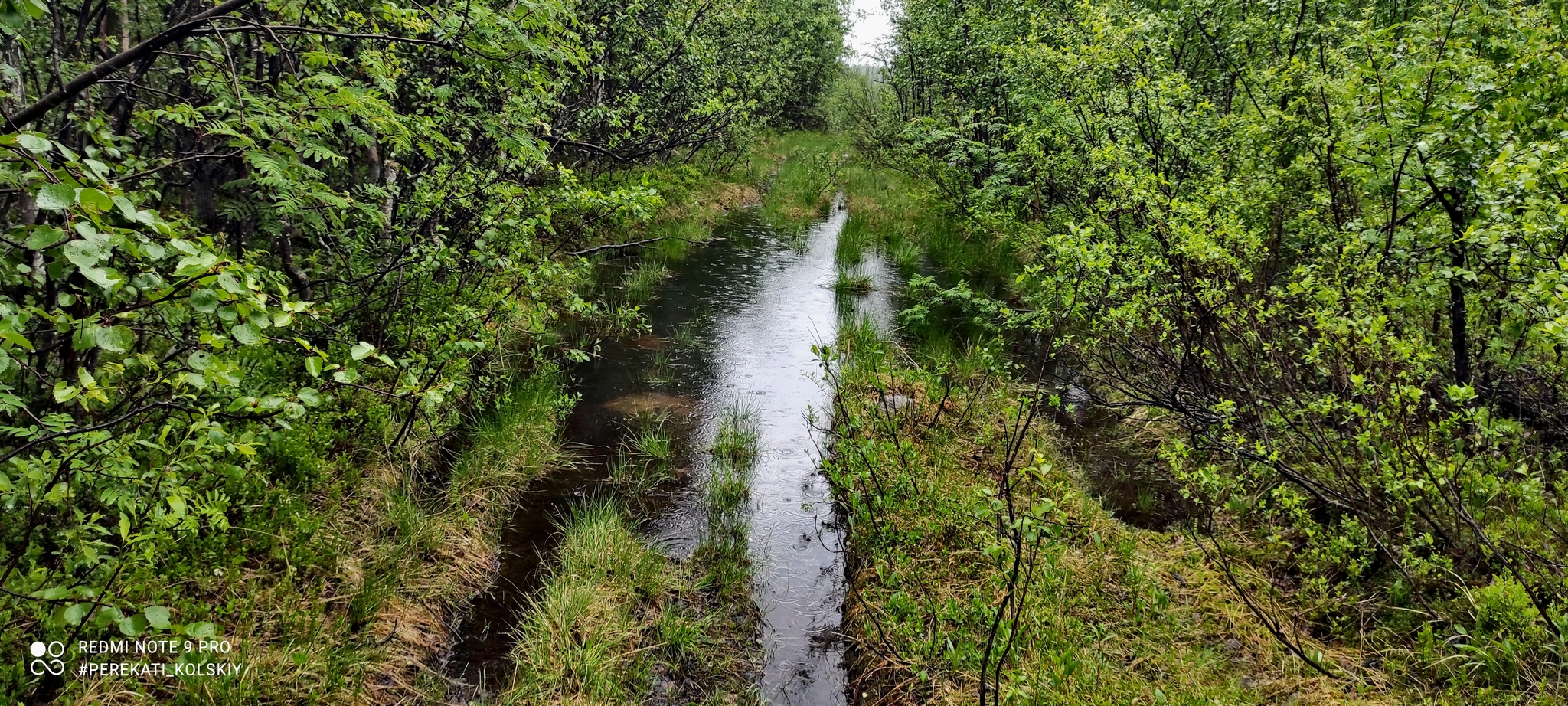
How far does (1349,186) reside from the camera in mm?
6141

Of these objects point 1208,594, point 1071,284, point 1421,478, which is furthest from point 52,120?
point 1421,478

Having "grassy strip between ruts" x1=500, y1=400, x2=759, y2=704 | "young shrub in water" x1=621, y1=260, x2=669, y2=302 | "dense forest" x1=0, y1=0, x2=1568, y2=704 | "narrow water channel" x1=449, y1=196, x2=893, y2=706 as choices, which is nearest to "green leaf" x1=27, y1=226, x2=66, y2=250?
"dense forest" x1=0, y1=0, x2=1568, y2=704

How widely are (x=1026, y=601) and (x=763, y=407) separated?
442 cm

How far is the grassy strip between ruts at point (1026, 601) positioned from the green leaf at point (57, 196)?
353 cm

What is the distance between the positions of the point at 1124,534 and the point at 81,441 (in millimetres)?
6414

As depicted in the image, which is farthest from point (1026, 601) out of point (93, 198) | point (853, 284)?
point (853, 284)

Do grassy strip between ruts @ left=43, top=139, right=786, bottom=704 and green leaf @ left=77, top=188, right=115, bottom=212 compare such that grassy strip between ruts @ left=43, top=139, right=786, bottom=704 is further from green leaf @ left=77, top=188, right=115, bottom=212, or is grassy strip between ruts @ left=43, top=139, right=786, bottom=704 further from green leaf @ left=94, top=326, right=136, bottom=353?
green leaf @ left=77, top=188, right=115, bottom=212

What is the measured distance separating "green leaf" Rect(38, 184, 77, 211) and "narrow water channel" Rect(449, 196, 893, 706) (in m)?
3.50

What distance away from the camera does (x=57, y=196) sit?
1749mm

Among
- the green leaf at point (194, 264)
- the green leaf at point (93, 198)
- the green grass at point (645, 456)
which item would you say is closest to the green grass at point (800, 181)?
the green grass at point (645, 456)

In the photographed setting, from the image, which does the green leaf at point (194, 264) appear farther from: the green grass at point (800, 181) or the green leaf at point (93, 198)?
the green grass at point (800, 181)

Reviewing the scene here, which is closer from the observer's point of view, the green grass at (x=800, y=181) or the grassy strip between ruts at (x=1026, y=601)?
the grassy strip between ruts at (x=1026, y=601)

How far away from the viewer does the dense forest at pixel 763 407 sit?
308cm

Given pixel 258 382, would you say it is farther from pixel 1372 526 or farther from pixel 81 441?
pixel 1372 526
